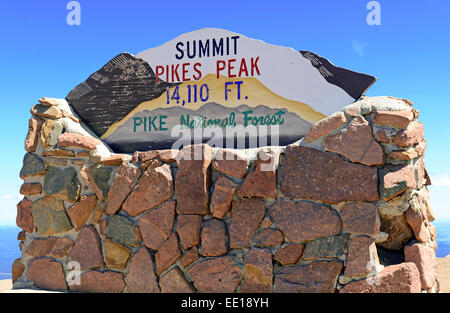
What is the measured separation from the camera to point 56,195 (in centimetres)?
445

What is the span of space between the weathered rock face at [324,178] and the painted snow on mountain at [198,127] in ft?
1.01

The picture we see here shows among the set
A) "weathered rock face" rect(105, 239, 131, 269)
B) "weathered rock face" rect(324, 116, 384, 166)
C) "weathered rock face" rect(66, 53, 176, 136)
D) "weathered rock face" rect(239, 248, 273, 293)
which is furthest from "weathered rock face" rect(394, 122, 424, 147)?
"weathered rock face" rect(105, 239, 131, 269)

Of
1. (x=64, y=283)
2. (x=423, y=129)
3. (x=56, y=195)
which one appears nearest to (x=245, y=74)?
(x=423, y=129)

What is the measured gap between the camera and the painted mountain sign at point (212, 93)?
3939mm

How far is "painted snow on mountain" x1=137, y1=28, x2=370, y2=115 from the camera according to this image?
153 inches

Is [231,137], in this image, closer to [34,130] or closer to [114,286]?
[114,286]

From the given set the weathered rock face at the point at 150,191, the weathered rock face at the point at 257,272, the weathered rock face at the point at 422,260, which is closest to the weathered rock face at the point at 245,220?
the weathered rock face at the point at 257,272

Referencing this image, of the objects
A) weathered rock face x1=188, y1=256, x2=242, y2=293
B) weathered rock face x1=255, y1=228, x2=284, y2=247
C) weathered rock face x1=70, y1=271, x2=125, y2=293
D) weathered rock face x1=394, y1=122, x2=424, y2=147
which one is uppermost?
weathered rock face x1=394, y1=122, x2=424, y2=147

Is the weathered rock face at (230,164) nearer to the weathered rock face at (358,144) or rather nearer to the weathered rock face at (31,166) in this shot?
the weathered rock face at (358,144)

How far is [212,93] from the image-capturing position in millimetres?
4223

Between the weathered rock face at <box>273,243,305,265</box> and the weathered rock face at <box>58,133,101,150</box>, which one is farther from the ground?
the weathered rock face at <box>58,133,101,150</box>

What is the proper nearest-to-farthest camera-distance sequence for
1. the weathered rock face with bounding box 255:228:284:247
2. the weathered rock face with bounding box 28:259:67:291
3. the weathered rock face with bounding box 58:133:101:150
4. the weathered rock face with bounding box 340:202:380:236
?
1. the weathered rock face with bounding box 340:202:380:236
2. the weathered rock face with bounding box 255:228:284:247
3. the weathered rock face with bounding box 28:259:67:291
4. the weathered rock face with bounding box 58:133:101:150

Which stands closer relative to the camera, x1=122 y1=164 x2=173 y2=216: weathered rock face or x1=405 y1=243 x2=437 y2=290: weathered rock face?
x1=405 y1=243 x2=437 y2=290: weathered rock face

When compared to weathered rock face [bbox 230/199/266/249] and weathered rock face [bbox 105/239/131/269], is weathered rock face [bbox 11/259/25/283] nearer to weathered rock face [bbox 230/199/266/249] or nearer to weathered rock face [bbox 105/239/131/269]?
weathered rock face [bbox 105/239/131/269]
